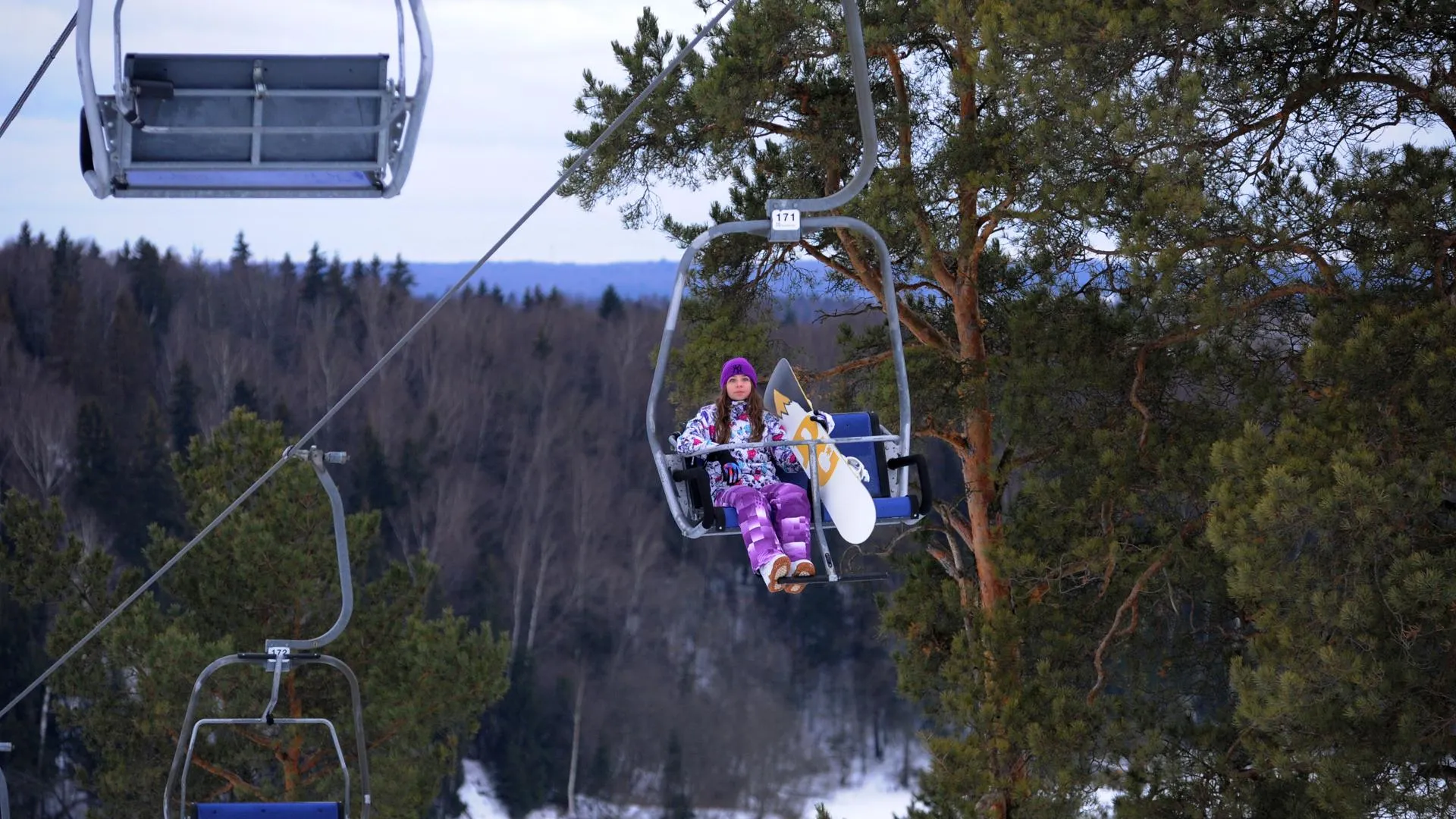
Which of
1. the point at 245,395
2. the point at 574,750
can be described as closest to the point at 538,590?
the point at 574,750

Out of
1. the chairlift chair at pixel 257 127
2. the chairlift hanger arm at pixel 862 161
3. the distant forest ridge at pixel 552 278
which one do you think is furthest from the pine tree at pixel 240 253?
the chairlift chair at pixel 257 127

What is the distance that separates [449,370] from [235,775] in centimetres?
2101

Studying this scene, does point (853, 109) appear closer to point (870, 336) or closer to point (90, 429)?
point (870, 336)

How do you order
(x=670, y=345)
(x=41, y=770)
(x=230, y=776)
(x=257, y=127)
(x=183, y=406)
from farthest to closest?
(x=183, y=406) → (x=41, y=770) → (x=230, y=776) → (x=670, y=345) → (x=257, y=127)

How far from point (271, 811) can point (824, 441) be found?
2.56 metres

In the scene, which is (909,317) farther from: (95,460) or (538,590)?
(538,590)

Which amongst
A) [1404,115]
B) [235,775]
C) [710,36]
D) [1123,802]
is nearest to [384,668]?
[235,775]

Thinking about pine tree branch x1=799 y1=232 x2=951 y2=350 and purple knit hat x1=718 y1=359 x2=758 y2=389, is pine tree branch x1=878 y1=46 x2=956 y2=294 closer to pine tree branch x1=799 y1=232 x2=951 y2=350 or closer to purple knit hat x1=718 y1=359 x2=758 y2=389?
pine tree branch x1=799 y1=232 x2=951 y2=350

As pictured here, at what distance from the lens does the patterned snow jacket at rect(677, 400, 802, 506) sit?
5832mm

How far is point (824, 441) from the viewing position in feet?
15.4

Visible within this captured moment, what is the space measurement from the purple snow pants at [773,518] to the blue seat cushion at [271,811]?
5.63ft

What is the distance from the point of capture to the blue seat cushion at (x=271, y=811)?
19.2ft

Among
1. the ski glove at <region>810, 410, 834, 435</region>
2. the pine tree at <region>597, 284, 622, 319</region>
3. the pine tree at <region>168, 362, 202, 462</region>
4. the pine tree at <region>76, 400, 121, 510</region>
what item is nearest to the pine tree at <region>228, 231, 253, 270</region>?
the pine tree at <region>168, 362, 202, 462</region>

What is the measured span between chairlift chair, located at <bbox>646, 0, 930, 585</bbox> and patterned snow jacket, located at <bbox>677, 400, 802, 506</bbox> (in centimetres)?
6
